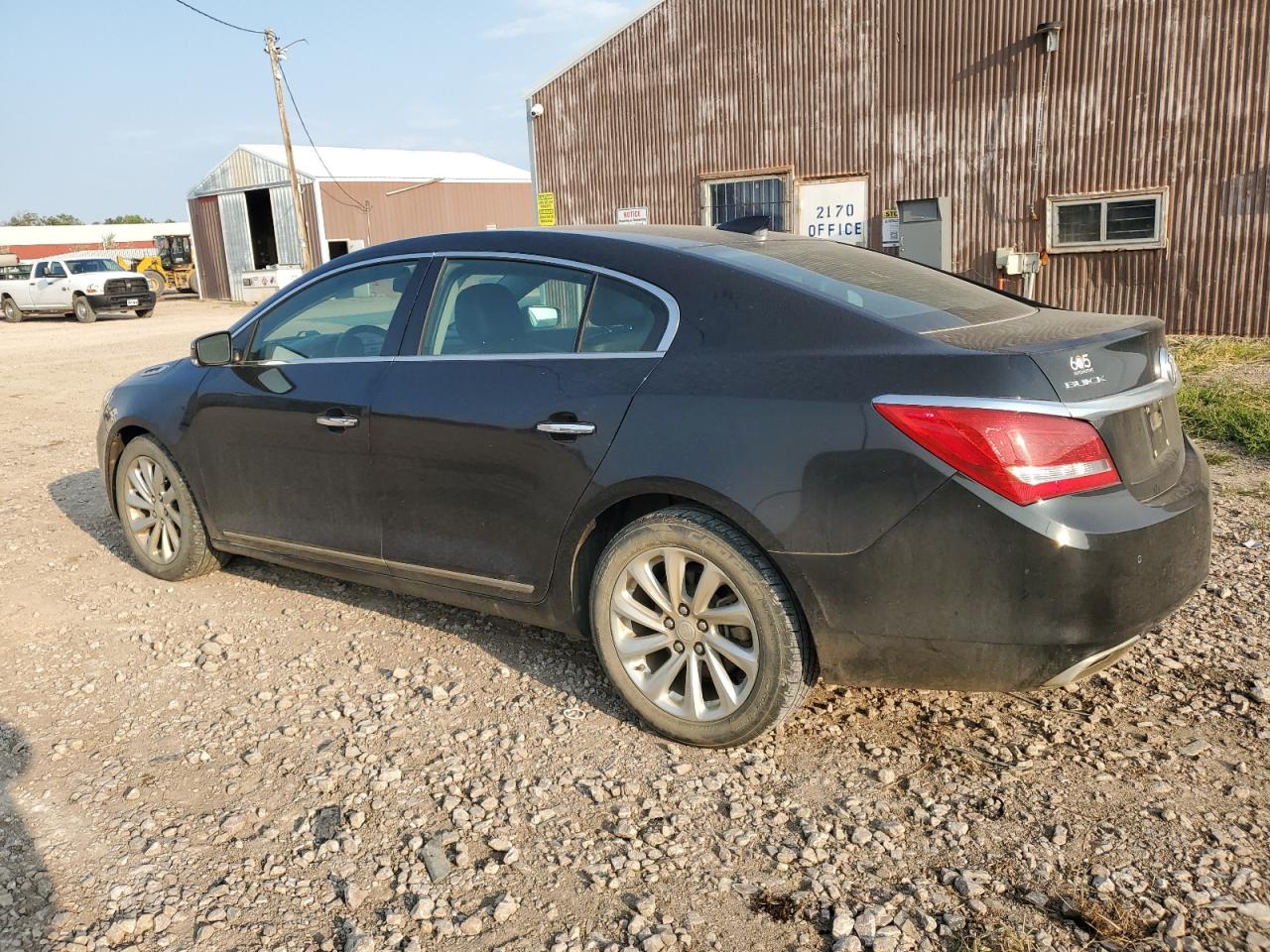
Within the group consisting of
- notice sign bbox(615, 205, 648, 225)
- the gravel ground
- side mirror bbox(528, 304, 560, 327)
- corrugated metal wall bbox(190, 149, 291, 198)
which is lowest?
the gravel ground

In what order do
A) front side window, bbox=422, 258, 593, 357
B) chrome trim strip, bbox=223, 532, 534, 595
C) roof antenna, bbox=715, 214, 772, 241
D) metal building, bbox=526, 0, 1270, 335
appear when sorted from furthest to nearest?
metal building, bbox=526, 0, 1270, 335 < roof antenna, bbox=715, 214, 772, 241 < chrome trim strip, bbox=223, 532, 534, 595 < front side window, bbox=422, 258, 593, 357

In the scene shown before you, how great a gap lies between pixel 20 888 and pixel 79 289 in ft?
98.1

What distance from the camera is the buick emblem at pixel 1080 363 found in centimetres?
272

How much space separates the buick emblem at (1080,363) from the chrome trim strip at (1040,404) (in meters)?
0.09

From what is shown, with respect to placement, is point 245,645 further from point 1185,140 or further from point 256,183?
point 256,183

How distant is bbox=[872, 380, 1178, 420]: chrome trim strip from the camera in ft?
8.55

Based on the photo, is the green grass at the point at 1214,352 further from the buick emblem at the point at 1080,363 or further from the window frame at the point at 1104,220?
the buick emblem at the point at 1080,363

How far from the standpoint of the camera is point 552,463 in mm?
3342

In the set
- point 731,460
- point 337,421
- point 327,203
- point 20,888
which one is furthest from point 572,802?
point 327,203

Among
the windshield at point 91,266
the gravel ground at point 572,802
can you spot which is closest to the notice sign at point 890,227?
the gravel ground at point 572,802

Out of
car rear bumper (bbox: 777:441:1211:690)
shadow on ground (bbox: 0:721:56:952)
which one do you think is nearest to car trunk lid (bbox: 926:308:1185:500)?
car rear bumper (bbox: 777:441:1211:690)

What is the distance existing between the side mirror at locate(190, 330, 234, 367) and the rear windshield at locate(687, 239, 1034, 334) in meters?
2.30

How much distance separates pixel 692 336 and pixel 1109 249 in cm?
1206

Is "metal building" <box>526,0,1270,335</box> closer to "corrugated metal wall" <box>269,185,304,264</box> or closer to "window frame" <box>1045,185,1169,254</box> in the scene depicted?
"window frame" <box>1045,185,1169,254</box>
